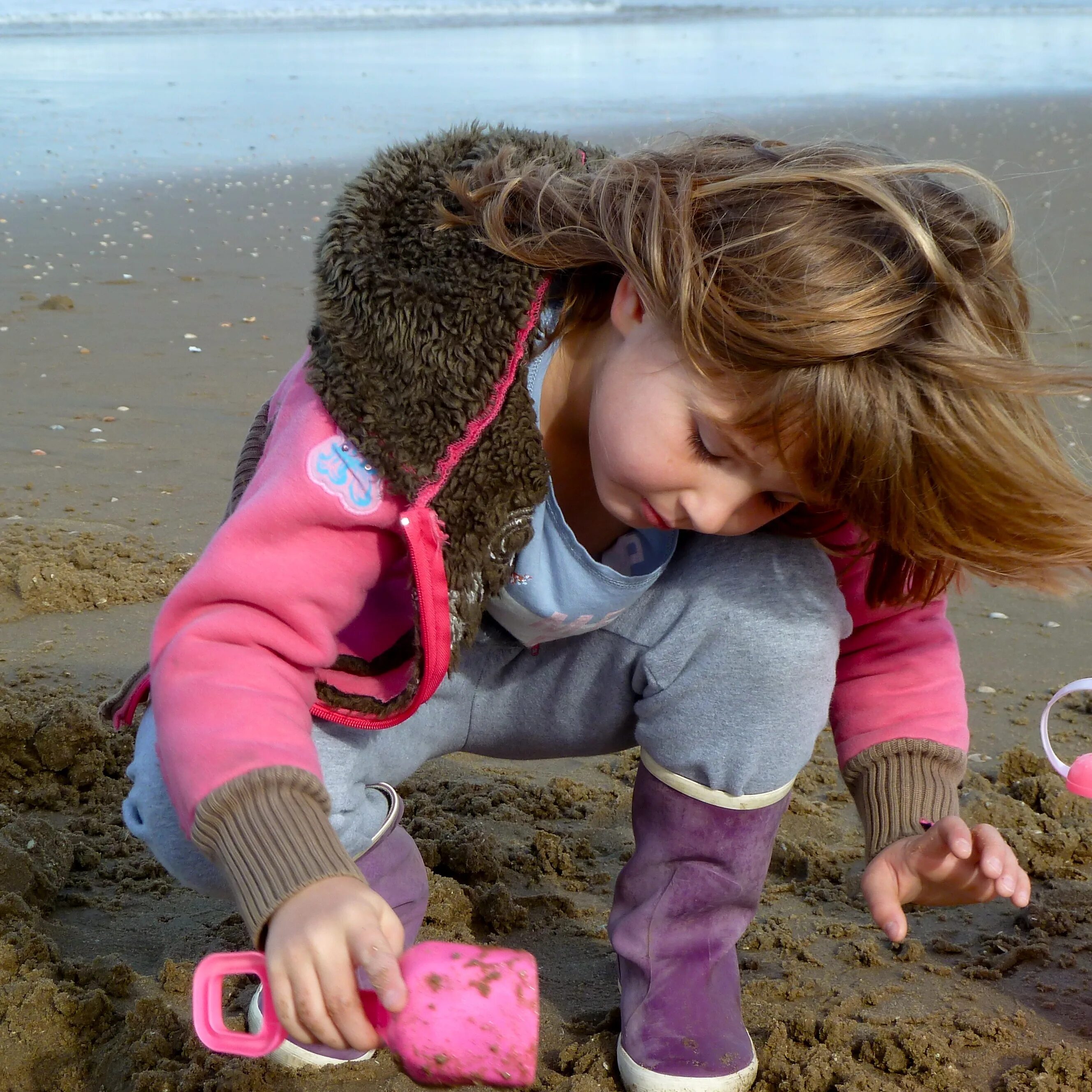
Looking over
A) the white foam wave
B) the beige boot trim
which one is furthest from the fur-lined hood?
the white foam wave

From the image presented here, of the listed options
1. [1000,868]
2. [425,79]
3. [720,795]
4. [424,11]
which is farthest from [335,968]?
[424,11]

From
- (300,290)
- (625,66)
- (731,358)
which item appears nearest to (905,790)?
(731,358)

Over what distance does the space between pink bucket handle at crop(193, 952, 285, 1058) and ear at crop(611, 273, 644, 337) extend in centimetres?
85

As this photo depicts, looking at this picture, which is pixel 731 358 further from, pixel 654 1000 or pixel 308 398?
pixel 654 1000

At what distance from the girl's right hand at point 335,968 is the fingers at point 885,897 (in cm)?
68

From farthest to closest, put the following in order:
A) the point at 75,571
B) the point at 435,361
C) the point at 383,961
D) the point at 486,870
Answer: the point at 75,571
the point at 486,870
the point at 435,361
the point at 383,961

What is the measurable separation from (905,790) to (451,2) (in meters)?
24.0

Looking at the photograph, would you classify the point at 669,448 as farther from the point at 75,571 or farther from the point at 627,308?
the point at 75,571

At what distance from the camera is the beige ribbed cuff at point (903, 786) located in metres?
1.83

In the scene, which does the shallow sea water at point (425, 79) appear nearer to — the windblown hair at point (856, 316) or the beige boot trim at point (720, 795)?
the windblown hair at point (856, 316)

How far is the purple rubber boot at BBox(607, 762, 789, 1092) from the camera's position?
1741 mm

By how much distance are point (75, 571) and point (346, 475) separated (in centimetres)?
184

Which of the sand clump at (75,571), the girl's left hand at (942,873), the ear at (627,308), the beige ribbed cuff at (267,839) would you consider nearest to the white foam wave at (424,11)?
the sand clump at (75,571)

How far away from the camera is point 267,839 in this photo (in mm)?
1388
